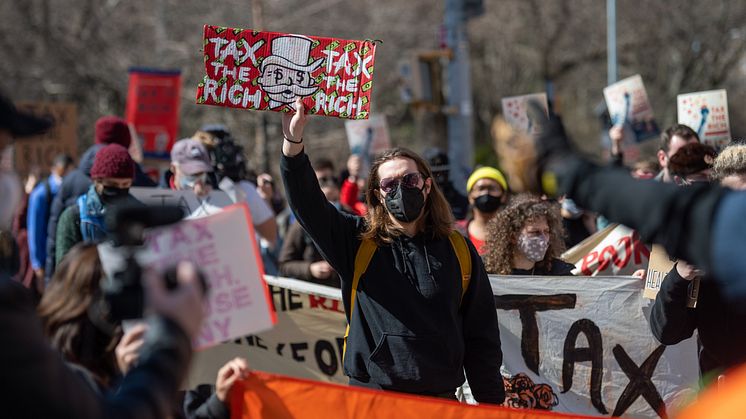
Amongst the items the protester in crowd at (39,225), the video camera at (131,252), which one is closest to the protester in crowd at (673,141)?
the video camera at (131,252)

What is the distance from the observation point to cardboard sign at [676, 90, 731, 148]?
746cm

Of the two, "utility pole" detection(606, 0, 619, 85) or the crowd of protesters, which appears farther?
"utility pole" detection(606, 0, 619, 85)

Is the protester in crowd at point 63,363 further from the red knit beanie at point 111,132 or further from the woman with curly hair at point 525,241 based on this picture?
the red knit beanie at point 111,132

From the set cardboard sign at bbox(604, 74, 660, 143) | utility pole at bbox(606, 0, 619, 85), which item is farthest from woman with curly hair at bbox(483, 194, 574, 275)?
utility pole at bbox(606, 0, 619, 85)

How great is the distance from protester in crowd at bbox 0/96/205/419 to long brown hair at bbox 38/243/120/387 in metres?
0.51

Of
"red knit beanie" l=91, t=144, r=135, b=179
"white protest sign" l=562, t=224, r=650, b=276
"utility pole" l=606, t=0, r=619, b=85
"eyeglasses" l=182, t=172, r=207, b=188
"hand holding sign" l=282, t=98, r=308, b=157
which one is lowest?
"white protest sign" l=562, t=224, r=650, b=276

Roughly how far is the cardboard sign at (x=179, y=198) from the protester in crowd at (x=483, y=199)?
1.60m

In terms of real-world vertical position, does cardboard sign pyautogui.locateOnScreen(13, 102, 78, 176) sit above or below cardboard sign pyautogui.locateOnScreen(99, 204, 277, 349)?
above

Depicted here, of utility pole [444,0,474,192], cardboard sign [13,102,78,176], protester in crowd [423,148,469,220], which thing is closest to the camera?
protester in crowd [423,148,469,220]

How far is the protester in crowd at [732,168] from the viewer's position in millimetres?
3916

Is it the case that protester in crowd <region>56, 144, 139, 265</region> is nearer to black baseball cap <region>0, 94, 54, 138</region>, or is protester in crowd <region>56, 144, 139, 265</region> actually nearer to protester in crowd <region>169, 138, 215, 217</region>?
protester in crowd <region>169, 138, 215, 217</region>

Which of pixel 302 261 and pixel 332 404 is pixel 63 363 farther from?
pixel 302 261

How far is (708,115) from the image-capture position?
24.7 feet

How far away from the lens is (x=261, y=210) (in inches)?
268
